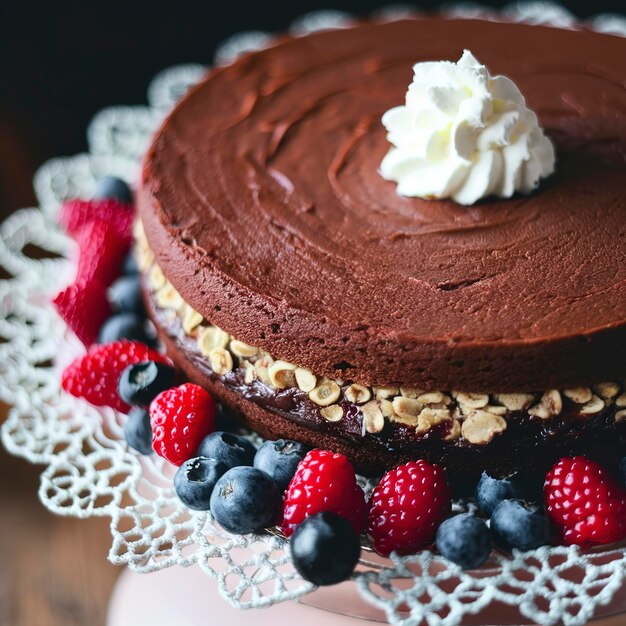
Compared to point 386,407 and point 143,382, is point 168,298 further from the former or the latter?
point 386,407

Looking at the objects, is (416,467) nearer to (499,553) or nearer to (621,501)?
(499,553)

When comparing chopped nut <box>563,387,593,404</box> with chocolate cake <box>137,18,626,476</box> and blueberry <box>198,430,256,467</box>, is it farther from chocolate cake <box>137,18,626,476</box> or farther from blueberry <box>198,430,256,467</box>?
blueberry <box>198,430,256,467</box>

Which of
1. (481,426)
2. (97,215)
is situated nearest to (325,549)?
(481,426)

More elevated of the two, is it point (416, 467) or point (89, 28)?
point (89, 28)

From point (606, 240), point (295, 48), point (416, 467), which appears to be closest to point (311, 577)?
point (416, 467)

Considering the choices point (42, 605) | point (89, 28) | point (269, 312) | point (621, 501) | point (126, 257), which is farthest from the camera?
point (89, 28)

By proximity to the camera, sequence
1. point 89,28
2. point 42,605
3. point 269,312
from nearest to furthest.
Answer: point 269,312, point 42,605, point 89,28

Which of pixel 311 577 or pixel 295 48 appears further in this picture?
pixel 295 48
